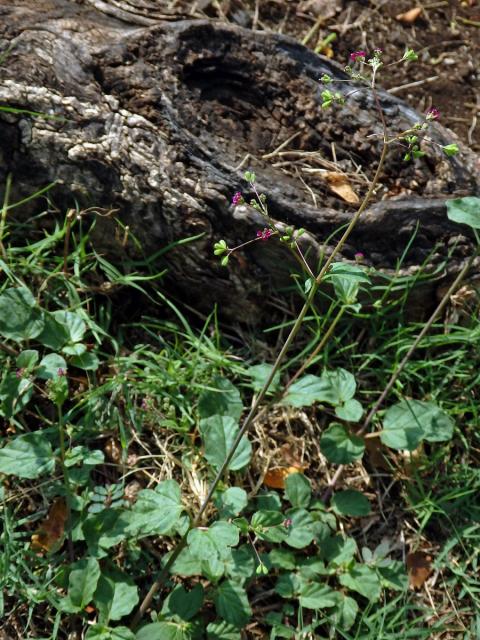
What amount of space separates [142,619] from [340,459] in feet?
2.96

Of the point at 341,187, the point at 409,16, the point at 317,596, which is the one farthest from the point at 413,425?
the point at 409,16

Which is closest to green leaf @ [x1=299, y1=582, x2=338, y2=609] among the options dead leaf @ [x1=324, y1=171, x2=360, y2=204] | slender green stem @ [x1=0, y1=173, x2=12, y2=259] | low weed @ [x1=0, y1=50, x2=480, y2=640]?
low weed @ [x1=0, y1=50, x2=480, y2=640]

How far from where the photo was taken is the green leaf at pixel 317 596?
2541 mm

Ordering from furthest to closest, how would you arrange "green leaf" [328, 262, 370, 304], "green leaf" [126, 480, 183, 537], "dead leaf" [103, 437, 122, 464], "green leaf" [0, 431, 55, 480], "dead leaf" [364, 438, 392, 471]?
"dead leaf" [364, 438, 392, 471]
"dead leaf" [103, 437, 122, 464]
"green leaf" [0, 431, 55, 480]
"green leaf" [126, 480, 183, 537]
"green leaf" [328, 262, 370, 304]

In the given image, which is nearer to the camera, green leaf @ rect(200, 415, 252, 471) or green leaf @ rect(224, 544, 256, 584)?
green leaf @ rect(224, 544, 256, 584)

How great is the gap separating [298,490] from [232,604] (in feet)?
1.59

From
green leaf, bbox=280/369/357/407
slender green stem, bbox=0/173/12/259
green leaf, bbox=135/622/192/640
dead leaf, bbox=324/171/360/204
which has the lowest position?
green leaf, bbox=135/622/192/640

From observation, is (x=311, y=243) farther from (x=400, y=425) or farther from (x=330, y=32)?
(x=330, y=32)

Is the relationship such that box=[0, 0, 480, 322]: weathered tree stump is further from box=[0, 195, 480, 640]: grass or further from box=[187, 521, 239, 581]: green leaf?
box=[187, 521, 239, 581]: green leaf

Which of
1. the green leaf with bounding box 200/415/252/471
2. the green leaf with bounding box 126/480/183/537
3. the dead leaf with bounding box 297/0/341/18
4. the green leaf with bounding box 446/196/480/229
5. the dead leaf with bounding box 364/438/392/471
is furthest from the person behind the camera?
the dead leaf with bounding box 297/0/341/18

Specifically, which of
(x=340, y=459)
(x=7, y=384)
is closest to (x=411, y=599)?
(x=340, y=459)

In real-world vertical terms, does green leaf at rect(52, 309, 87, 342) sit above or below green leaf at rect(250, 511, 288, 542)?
above

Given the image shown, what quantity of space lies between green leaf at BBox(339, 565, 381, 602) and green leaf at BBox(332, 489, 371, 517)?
193 millimetres

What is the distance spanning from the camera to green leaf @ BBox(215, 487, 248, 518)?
244 cm
